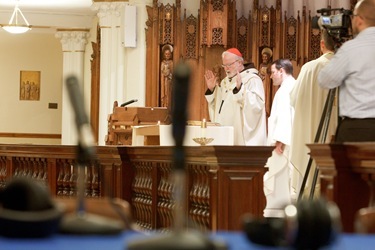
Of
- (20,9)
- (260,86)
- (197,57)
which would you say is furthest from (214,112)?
(20,9)

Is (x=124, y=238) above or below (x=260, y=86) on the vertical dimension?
below

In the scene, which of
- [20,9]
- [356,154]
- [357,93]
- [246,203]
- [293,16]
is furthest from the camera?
[20,9]

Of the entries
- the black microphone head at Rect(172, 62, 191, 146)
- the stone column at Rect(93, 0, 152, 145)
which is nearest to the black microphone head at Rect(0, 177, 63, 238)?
the black microphone head at Rect(172, 62, 191, 146)

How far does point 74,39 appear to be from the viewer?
26594mm

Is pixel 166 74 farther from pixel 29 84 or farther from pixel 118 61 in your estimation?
pixel 29 84

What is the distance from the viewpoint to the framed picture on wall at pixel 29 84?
30.9m

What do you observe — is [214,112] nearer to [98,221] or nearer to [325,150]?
[325,150]

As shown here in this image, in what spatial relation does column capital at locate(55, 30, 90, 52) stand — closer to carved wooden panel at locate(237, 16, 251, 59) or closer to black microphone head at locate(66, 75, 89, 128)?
carved wooden panel at locate(237, 16, 251, 59)

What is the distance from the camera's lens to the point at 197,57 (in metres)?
17.4

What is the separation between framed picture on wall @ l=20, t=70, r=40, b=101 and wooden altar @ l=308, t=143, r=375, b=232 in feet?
83.1

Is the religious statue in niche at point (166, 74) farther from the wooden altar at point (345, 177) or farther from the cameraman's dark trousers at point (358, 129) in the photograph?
the wooden altar at point (345, 177)

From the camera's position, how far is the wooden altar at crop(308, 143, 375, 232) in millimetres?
6056

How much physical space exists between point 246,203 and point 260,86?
18.5 ft

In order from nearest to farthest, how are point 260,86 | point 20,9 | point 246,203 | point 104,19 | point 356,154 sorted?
point 356,154, point 246,203, point 260,86, point 104,19, point 20,9
